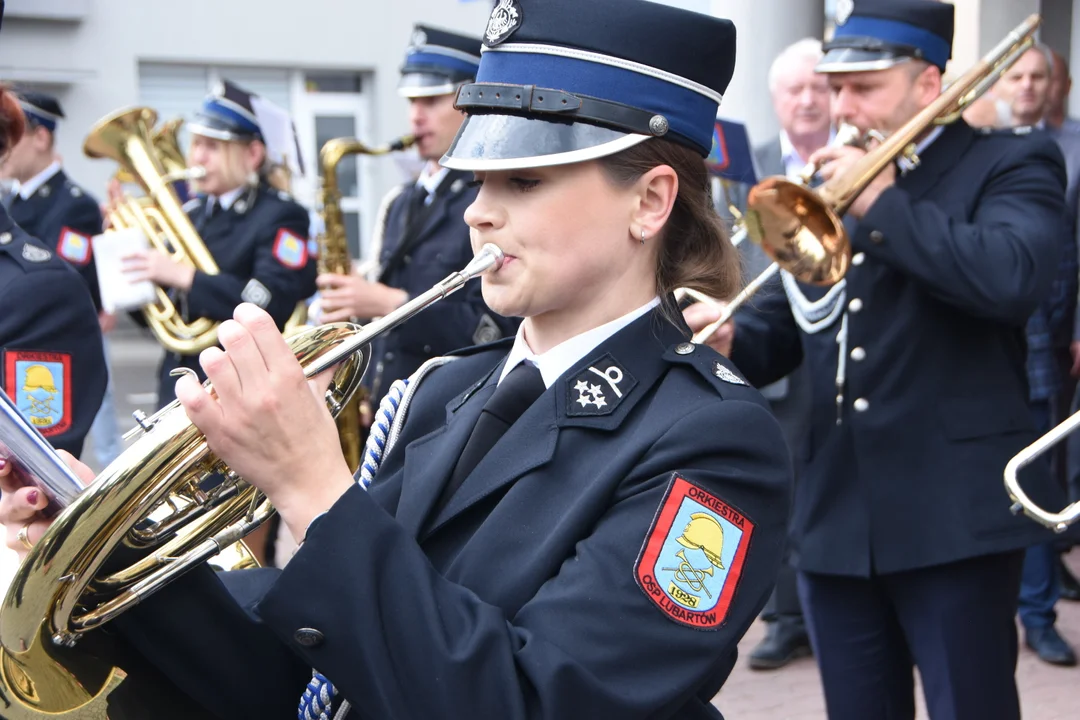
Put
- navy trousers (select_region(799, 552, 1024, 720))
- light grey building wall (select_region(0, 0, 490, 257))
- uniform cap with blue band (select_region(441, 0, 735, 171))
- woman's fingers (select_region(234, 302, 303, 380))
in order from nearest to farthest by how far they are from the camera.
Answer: woman's fingers (select_region(234, 302, 303, 380)) < uniform cap with blue band (select_region(441, 0, 735, 171)) < navy trousers (select_region(799, 552, 1024, 720)) < light grey building wall (select_region(0, 0, 490, 257))

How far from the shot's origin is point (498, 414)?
1836 mm

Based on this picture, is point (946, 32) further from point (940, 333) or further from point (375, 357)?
point (375, 357)

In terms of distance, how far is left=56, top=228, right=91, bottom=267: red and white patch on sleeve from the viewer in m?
6.46

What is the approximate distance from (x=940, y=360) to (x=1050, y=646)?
87.4 inches

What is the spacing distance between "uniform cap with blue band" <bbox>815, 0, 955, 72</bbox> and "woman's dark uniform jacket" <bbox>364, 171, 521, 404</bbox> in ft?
5.38

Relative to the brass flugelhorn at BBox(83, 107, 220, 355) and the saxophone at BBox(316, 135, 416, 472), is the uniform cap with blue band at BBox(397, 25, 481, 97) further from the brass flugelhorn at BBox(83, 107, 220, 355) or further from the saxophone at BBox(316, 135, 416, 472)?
the brass flugelhorn at BBox(83, 107, 220, 355)

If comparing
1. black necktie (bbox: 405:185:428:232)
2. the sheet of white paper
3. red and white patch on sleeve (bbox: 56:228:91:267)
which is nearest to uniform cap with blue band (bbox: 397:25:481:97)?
black necktie (bbox: 405:185:428:232)

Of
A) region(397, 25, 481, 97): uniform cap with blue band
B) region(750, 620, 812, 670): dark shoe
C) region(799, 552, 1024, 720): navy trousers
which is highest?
region(397, 25, 481, 97): uniform cap with blue band

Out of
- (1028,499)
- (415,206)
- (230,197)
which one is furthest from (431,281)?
(1028,499)

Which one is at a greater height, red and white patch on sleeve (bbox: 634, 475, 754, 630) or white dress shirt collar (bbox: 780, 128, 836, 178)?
white dress shirt collar (bbox: 780, 128, 836, 178)

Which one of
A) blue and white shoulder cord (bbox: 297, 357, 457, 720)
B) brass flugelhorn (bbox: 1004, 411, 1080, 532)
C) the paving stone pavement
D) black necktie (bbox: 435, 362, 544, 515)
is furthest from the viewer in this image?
the paving stone pavement

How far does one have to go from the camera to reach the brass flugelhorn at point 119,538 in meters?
1.53

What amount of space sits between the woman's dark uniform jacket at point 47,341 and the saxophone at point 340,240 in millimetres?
1754

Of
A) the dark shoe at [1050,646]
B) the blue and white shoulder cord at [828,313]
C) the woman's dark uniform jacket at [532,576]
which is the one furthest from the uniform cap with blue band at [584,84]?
the dark shoe at [1050,646]
